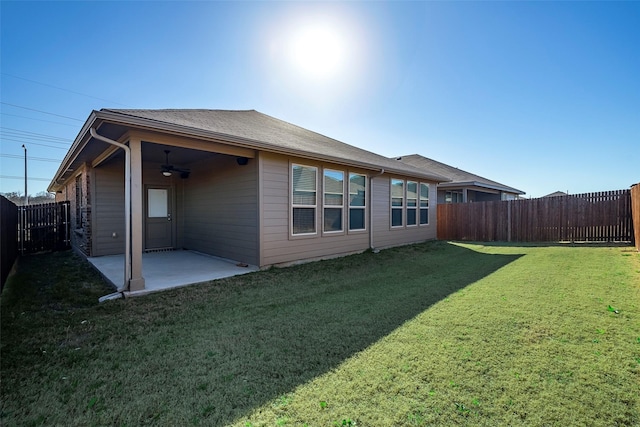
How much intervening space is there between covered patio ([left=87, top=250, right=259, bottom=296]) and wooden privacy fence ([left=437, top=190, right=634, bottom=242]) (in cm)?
982

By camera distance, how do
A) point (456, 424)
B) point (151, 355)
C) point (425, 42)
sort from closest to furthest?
point (456, 424), point (151, 355), point (425, 42)

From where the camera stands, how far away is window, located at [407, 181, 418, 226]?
1050 centimetres

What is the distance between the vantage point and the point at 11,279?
5.50 metres

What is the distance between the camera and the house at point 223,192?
15.5 ft

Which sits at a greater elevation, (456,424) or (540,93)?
(540,93)

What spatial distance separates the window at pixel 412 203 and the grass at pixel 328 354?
5.63 meters

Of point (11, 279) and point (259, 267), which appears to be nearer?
point (11, 279)

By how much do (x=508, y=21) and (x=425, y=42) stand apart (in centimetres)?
202

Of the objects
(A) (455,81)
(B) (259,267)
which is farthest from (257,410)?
(A) (455,81)

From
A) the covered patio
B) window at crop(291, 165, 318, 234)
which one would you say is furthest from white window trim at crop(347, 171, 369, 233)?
the covered patio

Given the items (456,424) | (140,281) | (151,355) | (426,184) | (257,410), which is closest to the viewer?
(456,424)

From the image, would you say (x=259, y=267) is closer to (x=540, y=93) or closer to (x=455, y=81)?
(x=455, y=81)

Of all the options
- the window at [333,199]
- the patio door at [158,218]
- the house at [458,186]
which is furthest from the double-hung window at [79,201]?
the house at [458,186]

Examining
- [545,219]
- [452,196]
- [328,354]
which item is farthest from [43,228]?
[452,196]
